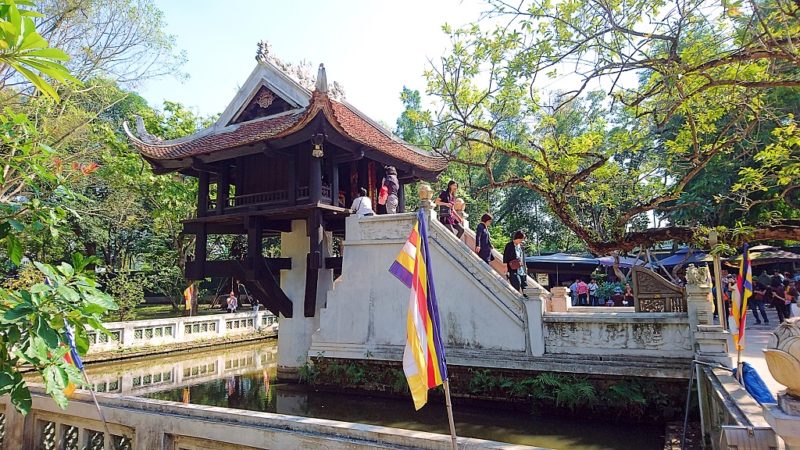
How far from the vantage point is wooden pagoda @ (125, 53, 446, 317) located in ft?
32.1

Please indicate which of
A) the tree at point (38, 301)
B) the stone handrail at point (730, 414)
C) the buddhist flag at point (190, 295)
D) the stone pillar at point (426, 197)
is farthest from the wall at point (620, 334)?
the buddhist flag at point (190, 295)

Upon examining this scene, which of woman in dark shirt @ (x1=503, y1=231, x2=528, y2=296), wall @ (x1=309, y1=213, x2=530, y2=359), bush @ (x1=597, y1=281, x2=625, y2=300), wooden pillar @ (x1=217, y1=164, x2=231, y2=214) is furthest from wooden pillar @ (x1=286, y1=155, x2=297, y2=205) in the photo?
bush @ (x1=597, y1=281, x2=625, y2=300)

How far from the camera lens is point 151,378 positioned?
11734 mm

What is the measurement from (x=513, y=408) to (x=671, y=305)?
301 centimetres

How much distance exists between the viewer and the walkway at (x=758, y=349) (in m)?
6.70

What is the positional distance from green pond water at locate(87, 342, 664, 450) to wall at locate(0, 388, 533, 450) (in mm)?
3661

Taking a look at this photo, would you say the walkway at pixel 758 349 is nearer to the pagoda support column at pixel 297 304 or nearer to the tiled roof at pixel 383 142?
the tiled roof at pixel 383 142

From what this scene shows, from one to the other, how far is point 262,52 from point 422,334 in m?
10.2

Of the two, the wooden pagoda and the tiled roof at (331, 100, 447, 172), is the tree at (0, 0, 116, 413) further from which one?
the tiled roof at (331, 100, 447, 172)

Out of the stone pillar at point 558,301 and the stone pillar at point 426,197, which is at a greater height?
the stone pillar at point 426,197

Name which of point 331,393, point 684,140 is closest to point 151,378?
point 331,393

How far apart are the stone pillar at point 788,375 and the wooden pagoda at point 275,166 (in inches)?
306

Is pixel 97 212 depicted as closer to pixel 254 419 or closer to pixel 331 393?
pixel 331 393

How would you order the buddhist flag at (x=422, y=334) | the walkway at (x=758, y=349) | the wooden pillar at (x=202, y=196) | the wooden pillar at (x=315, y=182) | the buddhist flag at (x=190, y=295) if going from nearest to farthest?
the buddhist flag at (x=422, y=334), the walkway at (x=758, y=349), the wooden pillar at (x=315, y=182), the wooden pillar at (x=202, y=196), the buddhist flag at (x=190, y=295)
